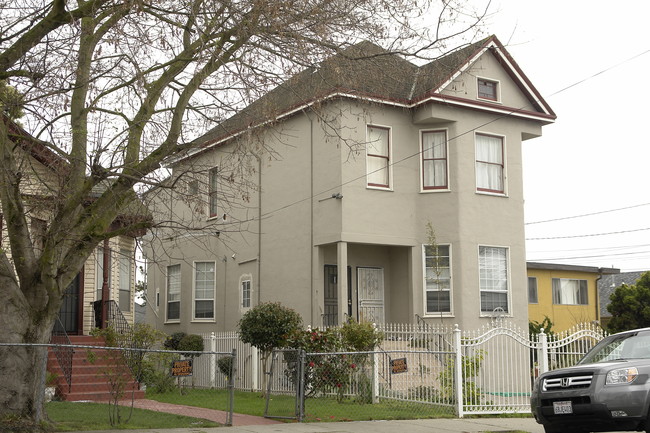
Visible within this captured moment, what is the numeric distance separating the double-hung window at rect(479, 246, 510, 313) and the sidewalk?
7727 mm

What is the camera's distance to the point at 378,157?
22.8m

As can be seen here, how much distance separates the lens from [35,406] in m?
11.5

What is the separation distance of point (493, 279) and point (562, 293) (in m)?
15.7

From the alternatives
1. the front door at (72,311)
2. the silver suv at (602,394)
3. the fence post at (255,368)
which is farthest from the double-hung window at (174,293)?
the silver suv at (602,394)

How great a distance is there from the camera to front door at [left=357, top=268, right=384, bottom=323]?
76.7ft

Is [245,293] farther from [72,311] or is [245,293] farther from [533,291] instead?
[533,291]

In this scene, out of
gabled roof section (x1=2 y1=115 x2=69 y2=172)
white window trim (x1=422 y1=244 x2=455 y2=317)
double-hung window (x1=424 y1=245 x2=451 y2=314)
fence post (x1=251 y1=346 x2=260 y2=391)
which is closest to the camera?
gabled roof section (x1=2 y1=115 x2=69 y2=172)

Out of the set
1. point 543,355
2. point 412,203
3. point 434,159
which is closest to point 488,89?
point 434,159

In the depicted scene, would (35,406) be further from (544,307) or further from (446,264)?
(544,307)

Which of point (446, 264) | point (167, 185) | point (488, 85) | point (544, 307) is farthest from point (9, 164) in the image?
point (544, 307)

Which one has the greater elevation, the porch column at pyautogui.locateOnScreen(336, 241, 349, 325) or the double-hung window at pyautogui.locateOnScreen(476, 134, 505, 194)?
the double-hung window at pyautogui.locateOnScreen(476, 134, 505, 194)

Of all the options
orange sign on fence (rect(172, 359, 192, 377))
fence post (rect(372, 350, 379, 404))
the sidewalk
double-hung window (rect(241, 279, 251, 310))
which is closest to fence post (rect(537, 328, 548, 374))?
the sidewalk

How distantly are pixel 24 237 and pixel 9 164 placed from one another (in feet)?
3.57

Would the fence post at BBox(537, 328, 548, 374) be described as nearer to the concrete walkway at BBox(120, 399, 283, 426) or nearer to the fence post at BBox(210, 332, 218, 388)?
the concrete walkway at BBox(120, 399, 283, 426)
